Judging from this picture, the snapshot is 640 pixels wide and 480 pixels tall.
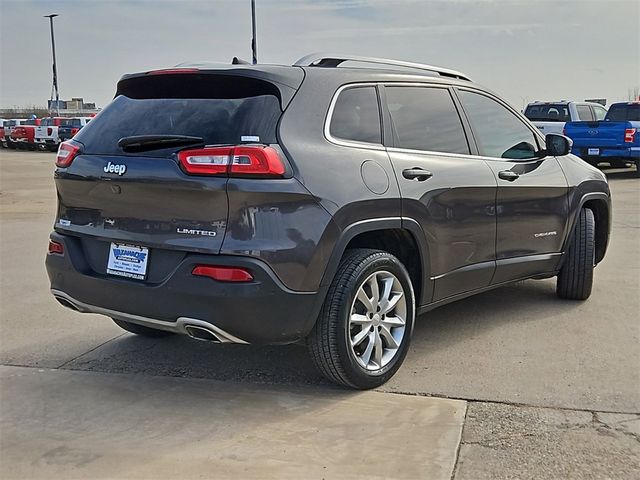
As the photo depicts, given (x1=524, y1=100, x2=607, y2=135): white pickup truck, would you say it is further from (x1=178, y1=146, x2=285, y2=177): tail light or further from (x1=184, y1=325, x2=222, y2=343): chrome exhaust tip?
(x1=184, y1=325, x2=222, y2=343): chrome exhaust tip

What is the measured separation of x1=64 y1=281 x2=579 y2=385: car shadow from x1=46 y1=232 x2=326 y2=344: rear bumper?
750mm

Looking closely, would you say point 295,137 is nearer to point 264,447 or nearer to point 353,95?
point 353,95

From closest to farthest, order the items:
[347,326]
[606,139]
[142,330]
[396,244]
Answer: [347,326] < [396,244] < [142,330] < [606,139]

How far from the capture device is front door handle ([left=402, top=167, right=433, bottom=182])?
4297 millimetres

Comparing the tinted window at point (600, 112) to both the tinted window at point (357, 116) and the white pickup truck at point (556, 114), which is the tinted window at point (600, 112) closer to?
the white pickup truck at point (556, 114)

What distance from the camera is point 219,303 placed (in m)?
3.56

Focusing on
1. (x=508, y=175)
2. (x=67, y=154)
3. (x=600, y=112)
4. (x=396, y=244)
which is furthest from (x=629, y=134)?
(x=67, y=154)

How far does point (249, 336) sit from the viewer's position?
145 inches

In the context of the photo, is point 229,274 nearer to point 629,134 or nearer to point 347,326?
point 347,326

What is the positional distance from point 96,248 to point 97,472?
50.3 inches

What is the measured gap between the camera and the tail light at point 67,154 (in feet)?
13.7

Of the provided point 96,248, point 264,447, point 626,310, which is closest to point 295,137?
point 96,248

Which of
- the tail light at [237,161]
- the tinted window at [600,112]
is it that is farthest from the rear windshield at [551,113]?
the tail light at [237,161]

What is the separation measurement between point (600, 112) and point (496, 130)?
55.4 ft
